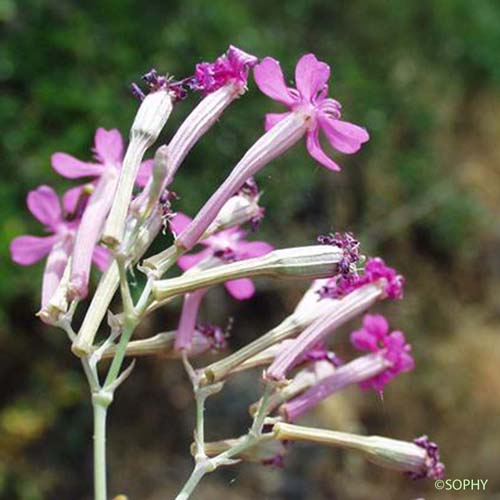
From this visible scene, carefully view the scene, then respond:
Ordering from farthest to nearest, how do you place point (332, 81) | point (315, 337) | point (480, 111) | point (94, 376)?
point (480, 111)
point (332, 81)
point (315, 337)
point (94, 376)

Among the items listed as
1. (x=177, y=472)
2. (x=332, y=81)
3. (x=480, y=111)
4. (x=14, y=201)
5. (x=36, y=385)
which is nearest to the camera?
(x=14, y=201)

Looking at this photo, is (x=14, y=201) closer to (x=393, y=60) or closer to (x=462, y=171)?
(x=393, y=60)

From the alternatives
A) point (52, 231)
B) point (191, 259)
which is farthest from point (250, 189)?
point (52, 231)

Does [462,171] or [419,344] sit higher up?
[462,171]

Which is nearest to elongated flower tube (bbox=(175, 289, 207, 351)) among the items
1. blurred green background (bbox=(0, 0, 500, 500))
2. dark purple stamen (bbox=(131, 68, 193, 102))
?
dark purple stamen (bbox=(131, 68, 193, 102))

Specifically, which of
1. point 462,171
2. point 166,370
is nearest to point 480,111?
point 462,171

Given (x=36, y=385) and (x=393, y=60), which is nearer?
(x=36, y=385)

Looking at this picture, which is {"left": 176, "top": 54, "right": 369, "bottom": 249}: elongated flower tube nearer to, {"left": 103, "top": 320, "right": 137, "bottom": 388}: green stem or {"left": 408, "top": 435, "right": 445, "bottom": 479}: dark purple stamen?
{"left": 103, "top": 320, "right": 137, "bottom": 388}: green stem

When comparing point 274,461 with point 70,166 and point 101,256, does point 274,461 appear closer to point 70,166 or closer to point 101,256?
point 101,256

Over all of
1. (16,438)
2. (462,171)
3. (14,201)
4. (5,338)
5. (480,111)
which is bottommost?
(16,438)
